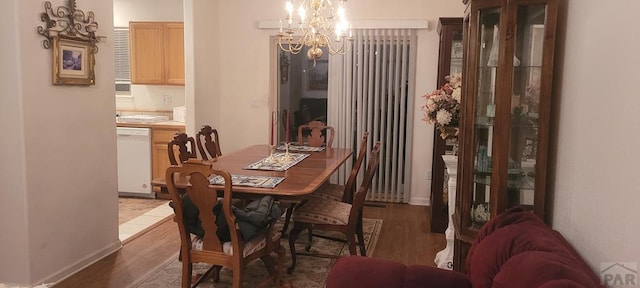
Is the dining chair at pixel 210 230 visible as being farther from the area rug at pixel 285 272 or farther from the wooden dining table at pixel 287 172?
the area rug at pixel 285 272

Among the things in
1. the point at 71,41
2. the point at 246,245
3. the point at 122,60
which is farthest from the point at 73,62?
the point at 122,60

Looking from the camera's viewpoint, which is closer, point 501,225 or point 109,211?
point 501,225

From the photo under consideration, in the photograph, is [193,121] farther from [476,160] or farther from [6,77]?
[476,160]

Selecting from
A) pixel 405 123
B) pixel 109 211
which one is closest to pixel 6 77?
pixel 109 211

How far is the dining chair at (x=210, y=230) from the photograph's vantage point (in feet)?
8.42

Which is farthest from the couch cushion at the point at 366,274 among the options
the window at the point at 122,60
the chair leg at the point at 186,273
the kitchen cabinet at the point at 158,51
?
the window at the point at 122,60

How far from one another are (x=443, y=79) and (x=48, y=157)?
3219mm

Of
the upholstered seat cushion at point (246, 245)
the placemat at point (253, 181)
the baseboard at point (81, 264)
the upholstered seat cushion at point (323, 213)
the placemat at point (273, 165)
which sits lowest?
the baseboard at point (81, 264)

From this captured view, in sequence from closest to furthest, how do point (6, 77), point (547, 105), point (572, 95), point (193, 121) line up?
point (572, 95)
point (547, 105)
point (6, 77)
point (193, 121)

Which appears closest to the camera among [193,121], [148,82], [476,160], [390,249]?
[476,160]

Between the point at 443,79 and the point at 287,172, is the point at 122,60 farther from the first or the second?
the point at 443,79

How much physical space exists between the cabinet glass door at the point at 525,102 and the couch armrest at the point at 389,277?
597mm

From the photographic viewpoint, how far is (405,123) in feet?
18.1

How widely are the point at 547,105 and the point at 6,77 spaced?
2937 mm
